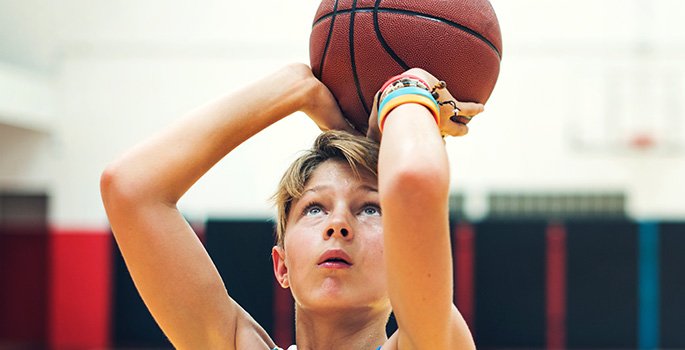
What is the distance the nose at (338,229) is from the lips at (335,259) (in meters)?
0.03

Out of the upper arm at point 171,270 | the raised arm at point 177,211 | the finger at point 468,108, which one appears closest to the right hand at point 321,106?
the raised arm at point 177,211

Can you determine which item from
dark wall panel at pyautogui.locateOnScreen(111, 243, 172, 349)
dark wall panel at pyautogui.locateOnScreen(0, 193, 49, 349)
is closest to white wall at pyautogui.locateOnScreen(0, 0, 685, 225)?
dark wall panel at pyautogui.locateOnScreen(0, 193, 49, 349)

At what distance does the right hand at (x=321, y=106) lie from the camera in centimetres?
169

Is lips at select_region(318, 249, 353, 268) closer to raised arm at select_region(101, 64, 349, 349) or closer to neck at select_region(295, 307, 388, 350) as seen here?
neck at select_region(295, 307, 388, 350)

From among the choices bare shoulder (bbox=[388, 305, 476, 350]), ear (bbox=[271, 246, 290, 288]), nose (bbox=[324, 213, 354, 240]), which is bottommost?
bare shoulder (bbox=[388, 305, 476, 350])

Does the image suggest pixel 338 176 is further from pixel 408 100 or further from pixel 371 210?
pixel 408 100

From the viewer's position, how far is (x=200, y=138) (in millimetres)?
1586

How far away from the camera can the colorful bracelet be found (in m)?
1.37

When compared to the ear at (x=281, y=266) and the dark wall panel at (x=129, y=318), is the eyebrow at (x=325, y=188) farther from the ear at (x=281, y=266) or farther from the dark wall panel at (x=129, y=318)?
the dark wall panel at (x=129, y=318)

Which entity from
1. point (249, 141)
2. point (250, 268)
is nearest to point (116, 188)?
point (250, 268)

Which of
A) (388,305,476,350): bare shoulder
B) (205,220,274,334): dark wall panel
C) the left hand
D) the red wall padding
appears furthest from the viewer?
the red wall padding

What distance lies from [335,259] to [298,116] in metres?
6.67

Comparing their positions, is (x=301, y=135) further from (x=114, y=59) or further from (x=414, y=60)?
(x=414, y=60)

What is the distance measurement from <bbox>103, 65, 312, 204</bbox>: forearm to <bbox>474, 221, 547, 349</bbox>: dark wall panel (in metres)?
5.17
